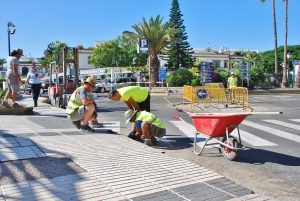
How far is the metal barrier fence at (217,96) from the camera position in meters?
17.2

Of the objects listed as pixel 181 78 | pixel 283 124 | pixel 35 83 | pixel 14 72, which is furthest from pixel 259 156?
pixel 181 78

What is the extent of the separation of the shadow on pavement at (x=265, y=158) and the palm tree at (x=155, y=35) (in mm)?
30228

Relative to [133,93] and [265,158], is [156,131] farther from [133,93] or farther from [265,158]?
[265,158]

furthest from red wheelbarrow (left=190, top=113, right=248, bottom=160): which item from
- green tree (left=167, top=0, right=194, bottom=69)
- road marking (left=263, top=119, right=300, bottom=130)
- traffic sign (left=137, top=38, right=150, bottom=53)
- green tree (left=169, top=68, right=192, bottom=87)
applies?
green tree (left=167, top=0, right=194, bottom=69)

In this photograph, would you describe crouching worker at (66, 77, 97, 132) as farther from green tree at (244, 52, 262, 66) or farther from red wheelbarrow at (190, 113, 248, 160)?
green tree at (244, 52, 262, 66)

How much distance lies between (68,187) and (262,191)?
235 centimetres

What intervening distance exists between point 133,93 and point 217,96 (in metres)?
10.4

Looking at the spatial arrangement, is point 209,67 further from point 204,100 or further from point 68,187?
point 68,187

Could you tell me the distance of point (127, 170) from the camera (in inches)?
209

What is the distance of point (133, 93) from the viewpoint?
766 centimetres

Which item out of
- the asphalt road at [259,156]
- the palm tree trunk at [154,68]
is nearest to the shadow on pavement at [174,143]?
the asphalt road at [259,156]

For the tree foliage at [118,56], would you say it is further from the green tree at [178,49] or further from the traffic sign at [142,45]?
the traffic sign at [142,45]

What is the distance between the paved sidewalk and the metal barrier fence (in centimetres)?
1023

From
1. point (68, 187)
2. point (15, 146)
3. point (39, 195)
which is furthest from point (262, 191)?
point (15, 146)
